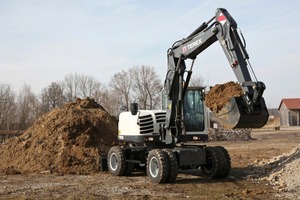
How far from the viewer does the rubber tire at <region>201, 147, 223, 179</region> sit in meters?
13.3

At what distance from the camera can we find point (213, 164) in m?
13.5

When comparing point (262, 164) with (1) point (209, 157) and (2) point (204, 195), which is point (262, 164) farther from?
(2) point (204, 195)

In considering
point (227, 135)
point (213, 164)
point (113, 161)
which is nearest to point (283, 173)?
point (213, 164)

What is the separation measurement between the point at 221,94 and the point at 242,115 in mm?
1511

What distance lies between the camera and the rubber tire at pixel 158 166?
40.4 feet

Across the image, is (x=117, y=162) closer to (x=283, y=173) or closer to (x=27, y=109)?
(x=283, y=173)

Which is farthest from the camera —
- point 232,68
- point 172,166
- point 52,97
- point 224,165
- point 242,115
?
point 52,97

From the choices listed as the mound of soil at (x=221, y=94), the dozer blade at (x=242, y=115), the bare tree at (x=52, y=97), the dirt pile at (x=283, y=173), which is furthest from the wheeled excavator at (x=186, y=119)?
the bare tree at (x=52, y=97)

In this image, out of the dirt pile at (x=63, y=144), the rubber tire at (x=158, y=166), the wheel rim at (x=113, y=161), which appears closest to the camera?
the rubber tire at (x=158, y=166)

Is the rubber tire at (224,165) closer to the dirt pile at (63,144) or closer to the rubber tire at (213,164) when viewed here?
the rubber tire at (213,164)

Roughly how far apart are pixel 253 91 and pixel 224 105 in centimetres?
94

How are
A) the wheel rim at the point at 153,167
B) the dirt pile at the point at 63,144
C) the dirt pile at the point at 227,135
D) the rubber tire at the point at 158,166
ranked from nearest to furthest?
1. the rubber tire at the point at 158,166
2. the wheel rim at the point at 153,167
3. the dirt pile at the point at 63,144
4. the dirt pile at the point at 227,135

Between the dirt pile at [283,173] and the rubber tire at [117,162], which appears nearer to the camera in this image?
the dirt pile at [283,173]

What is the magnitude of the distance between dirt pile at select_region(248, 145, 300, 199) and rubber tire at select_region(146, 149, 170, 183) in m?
3.08
